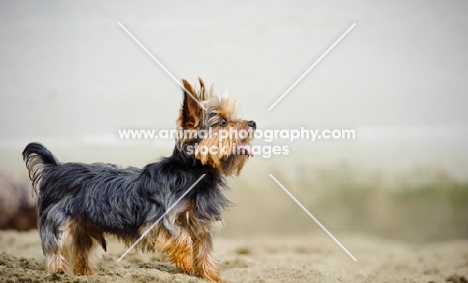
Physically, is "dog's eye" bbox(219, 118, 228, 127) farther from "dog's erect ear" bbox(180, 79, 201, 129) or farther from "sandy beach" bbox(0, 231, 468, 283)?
"sandy beach" bbox(0, 231, 468, 283)

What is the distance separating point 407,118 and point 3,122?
3499 millimetres

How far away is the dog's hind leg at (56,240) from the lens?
430cm

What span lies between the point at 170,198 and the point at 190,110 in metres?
0.61

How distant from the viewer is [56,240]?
4.30m

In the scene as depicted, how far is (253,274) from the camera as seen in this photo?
5.05 m

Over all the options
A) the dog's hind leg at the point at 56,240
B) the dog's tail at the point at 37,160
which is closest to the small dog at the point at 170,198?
the dog's hind leg at the point at 56,240

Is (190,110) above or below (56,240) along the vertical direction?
above

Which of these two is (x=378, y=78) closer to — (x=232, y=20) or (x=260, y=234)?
(x=232, y=20)

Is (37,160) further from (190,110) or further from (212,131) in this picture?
(212,131)

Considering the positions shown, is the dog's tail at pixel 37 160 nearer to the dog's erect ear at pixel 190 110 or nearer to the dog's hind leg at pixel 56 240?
the dog's hind leg at pixel 56 240

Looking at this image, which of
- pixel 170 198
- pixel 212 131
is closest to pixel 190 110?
pixel 212 131

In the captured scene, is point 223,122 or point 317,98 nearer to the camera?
point 223,122

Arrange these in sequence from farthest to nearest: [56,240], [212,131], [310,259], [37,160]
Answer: [310,259], [37,160], [56,240], [212,131]

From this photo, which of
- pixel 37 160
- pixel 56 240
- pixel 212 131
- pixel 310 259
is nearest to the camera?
pixel 212 131
